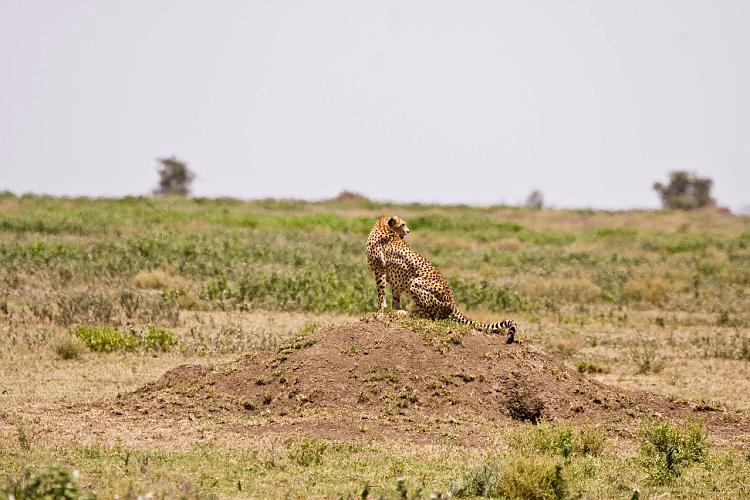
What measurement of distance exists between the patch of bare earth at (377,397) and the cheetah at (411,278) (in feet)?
2.35

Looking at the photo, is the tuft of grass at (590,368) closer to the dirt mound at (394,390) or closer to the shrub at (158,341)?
the dirt mound at (394,390)

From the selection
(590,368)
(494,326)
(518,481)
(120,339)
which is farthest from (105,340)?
(518,481)

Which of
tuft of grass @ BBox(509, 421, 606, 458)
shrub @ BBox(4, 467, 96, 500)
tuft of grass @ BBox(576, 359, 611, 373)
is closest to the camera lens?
shrub @ BBox(4, 467, 96, 500)

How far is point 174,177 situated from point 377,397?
74.4 m

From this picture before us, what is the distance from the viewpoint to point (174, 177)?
84062 mm

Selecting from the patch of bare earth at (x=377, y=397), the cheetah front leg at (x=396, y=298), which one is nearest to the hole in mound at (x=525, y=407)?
the patch of bare earth at (x=377, y=397)

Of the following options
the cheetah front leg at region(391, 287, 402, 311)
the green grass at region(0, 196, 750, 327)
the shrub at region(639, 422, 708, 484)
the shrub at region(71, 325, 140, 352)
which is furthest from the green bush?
the shrub at region(639, 422, 708, 484)

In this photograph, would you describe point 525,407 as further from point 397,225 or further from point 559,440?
point 397,225

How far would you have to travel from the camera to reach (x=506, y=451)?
33.5ft

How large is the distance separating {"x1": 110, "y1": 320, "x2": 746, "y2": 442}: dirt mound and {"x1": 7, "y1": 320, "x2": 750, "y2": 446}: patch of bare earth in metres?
0.01

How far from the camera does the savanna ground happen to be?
9266mm

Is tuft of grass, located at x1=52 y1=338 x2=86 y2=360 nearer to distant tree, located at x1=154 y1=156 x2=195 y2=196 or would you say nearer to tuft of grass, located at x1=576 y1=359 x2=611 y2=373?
tuft of grass, located at x1=576 y1=359 x2=611 y2=373

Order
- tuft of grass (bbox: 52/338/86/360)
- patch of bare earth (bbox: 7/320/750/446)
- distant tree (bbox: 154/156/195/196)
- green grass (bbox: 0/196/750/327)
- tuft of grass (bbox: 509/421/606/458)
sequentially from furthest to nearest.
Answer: distant tree (bbox: 154/156/195/196) < green grass (bbox: 0/196/750/327) < tuft of grass (bbox: 52/338/86/360) < patch of bare earth (bbox: 7/320/750/446) < tuft of grass (bbox: 509/421/606/458)

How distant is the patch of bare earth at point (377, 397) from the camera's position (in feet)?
36.0
